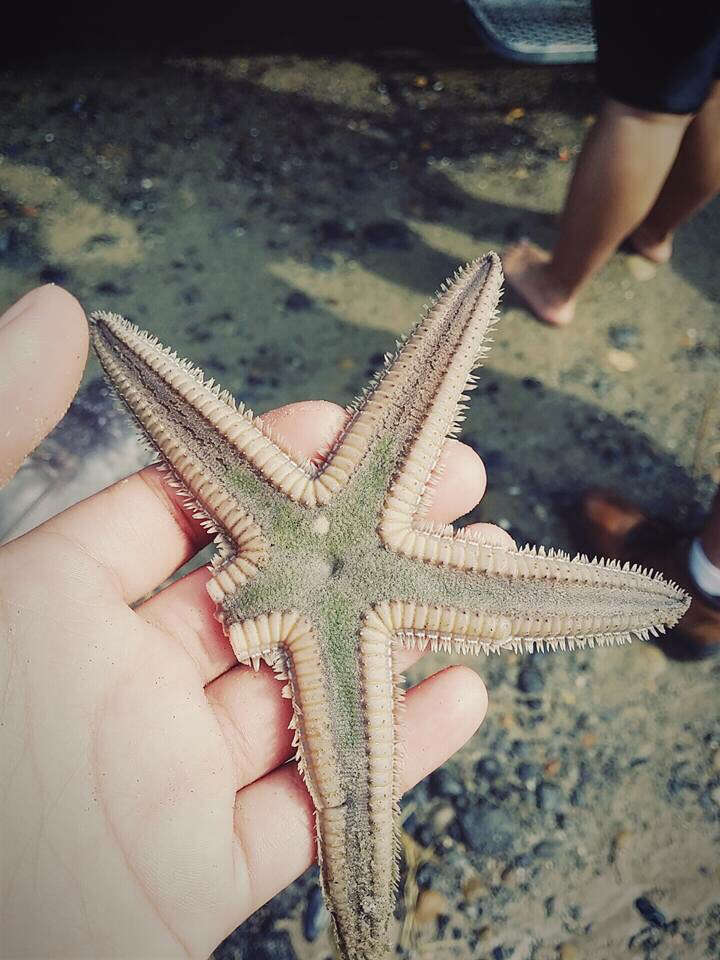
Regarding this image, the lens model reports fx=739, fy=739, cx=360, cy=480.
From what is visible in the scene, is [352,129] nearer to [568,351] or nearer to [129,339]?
[568,351]

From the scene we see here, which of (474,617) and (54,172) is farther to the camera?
(54,172)

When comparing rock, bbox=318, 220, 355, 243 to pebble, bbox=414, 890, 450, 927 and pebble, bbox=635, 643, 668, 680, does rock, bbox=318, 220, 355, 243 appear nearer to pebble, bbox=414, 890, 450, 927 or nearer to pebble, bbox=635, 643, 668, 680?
pebble, bbox=635, 643, 668, 680

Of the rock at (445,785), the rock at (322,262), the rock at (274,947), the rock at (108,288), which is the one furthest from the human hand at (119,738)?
the rock at (322,262)

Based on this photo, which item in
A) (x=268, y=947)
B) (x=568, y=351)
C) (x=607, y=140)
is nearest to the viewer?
(x=268, y=947)

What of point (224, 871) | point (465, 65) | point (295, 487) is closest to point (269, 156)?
point (465, 65)

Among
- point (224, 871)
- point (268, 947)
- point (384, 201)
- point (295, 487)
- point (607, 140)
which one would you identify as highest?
point (607, 140)

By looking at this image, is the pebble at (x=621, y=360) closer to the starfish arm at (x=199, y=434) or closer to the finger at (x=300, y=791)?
the finger at (x=300, y=791)

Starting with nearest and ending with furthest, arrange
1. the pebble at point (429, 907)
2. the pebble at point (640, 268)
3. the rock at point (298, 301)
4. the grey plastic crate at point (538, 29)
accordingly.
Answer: the pebble at point (429, 907) < the rock at point (298, 301) < the pebble at point (640, 268) < the grey plastic crate at point (538, 29)

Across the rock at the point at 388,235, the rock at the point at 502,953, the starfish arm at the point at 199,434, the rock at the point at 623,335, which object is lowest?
the rock at the point at 502,953
